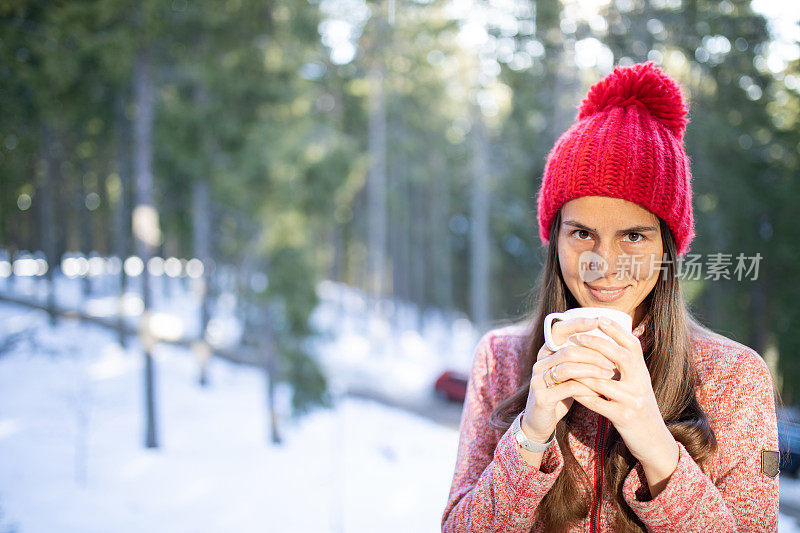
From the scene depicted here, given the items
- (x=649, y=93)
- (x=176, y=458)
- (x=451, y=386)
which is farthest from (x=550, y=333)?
(x=451, y=386)

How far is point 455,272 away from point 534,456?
91.1ft

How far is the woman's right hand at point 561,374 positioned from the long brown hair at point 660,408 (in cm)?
25

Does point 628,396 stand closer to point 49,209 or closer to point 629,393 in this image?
point 629,393

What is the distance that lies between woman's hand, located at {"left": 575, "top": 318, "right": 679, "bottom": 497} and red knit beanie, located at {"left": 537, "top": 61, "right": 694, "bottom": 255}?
407 mm

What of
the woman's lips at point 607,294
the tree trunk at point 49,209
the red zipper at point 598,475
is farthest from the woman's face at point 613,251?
the tree trunk at point 49,209

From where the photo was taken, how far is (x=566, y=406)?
1.20m

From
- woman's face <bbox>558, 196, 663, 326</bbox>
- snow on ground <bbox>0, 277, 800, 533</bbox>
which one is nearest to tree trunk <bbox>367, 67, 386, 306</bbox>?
snow on ground <bbox>0, 277, 800, 533</bbox>

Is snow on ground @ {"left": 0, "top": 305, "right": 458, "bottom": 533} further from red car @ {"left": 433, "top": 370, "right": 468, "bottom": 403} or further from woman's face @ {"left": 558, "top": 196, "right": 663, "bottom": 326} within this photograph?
red car @ {"left": 433, "top": 370, "right": 468, "bottom": 403}

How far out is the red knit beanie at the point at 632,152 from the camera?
1298mm

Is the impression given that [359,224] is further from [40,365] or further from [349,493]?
[40,365]

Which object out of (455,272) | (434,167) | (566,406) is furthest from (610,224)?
(455,272)

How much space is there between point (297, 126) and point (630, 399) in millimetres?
10534

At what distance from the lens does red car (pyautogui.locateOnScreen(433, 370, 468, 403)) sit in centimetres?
1539

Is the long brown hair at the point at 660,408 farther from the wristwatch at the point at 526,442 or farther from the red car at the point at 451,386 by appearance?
the red car at the point at 451,386
